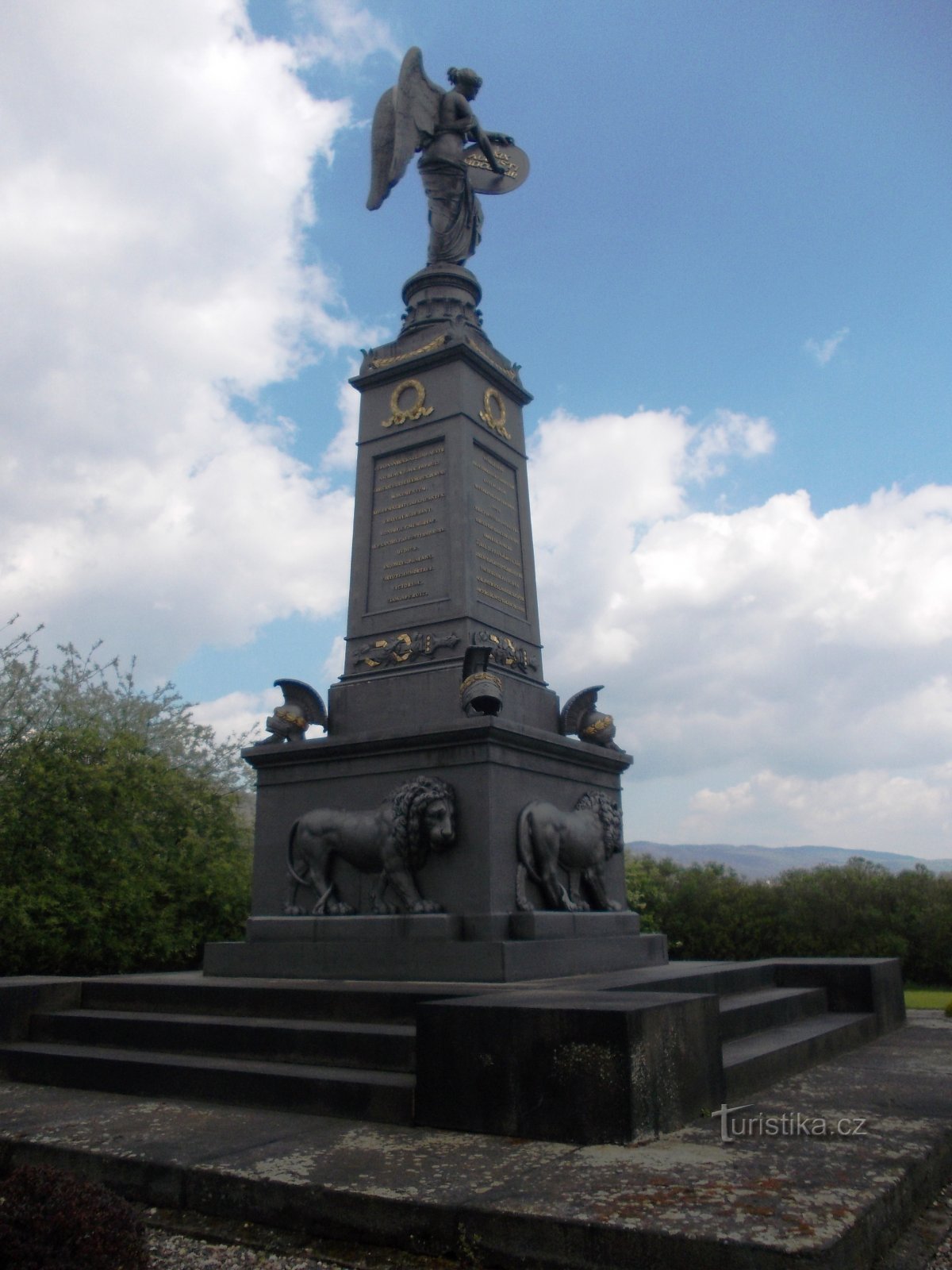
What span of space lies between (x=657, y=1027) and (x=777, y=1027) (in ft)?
11.3

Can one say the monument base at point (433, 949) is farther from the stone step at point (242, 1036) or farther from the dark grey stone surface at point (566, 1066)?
the dark grey stone surface at point (566, 1066)

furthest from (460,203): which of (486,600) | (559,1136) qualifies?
(559,1136)

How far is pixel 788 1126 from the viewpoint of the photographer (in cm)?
474

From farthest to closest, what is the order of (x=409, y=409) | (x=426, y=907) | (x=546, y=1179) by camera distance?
(x=409, y=409), (x=426, y=907), (x=546, y=1179)

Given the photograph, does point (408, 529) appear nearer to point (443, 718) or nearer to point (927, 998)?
point (443, 718)

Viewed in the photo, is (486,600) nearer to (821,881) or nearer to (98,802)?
(98,802)

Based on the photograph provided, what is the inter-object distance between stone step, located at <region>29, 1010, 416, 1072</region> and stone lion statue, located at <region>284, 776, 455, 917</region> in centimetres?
170

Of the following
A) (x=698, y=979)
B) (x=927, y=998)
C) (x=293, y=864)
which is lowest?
(x=927, y=998)

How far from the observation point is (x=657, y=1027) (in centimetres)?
467

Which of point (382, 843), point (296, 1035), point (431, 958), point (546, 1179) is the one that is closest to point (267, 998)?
point (296, 1035)

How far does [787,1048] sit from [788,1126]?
1.88m

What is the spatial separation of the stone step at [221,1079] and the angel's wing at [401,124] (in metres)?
10.2

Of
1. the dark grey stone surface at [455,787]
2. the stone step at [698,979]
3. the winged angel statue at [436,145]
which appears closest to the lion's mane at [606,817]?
the dark grey stone surface at [455,787]

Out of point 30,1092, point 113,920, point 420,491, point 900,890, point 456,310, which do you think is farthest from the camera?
point 900,890
